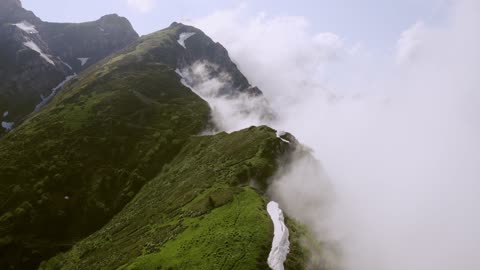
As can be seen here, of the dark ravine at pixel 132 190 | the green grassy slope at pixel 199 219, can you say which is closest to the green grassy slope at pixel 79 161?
the dark ravine at pixel 132 190

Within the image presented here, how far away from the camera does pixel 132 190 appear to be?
128 m

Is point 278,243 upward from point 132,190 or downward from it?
downward

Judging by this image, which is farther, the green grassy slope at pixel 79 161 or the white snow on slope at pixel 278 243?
the green grassy slope at pixel 79 161

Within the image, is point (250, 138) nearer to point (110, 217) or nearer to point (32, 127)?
point (110, 217)

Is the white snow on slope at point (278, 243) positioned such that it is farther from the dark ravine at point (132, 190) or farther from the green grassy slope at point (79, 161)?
the green grassy slope at point (79, 161)

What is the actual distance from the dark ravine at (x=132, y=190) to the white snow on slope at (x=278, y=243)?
4.31 ft

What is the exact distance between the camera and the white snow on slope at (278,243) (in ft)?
189

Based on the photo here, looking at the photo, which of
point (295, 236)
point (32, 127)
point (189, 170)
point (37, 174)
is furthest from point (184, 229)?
point (32, 127)

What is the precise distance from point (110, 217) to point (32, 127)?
65223 millimetres

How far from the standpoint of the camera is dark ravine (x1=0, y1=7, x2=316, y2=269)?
65688mm

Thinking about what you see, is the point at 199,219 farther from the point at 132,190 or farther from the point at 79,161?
the point at 79,161

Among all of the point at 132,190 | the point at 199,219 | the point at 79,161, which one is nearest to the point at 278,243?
the point at 199,219

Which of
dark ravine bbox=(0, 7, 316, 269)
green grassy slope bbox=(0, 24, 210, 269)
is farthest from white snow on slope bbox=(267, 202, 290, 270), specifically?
green grassy slope bbox=(0, 24, 210, 269)

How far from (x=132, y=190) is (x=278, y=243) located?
80.3 meters
